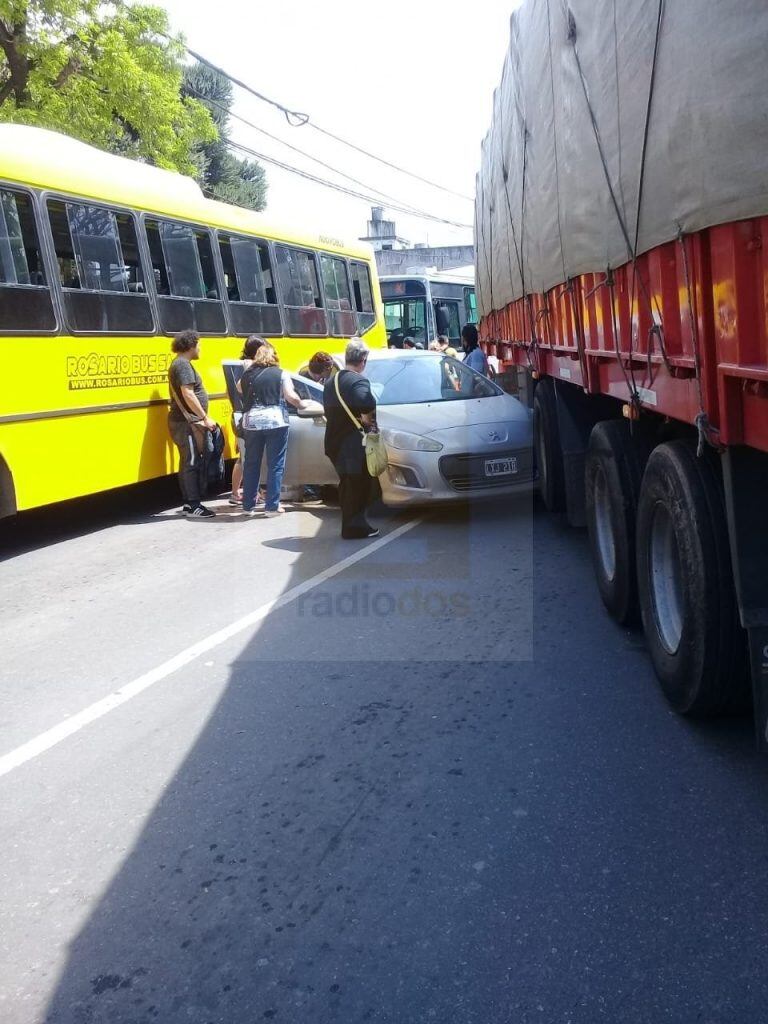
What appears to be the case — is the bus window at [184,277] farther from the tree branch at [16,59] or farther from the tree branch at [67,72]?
the tree branch at [67,72]

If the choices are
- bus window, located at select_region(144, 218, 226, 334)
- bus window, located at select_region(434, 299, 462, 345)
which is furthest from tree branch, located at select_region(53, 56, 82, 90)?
bus window, located at select_region(434, 299, 462, 345)

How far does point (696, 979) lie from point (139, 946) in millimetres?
1508

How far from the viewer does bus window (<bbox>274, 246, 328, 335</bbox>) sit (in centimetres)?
1342

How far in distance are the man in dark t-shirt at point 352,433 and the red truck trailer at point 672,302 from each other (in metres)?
2.27

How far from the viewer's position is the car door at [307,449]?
10281mm

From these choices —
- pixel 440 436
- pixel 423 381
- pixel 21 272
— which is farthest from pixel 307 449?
pixel 21 272

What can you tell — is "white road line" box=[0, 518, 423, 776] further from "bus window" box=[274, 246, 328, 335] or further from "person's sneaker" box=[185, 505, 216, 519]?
"bus window" box=[274, 246, 328, 335]

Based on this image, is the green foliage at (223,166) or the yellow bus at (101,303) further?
the green foliage at (223,166)

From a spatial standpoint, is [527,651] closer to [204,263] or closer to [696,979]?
[696,979]

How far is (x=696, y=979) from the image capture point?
8.33ft

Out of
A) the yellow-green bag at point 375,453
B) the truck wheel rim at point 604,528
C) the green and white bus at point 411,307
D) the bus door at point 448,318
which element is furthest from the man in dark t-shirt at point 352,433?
the bus door at point 448,318

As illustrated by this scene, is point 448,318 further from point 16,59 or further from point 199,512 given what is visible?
point 199,512

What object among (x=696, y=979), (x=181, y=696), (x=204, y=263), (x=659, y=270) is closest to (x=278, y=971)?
(x=696, y=979)

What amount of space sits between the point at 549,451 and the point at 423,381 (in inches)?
87.2
